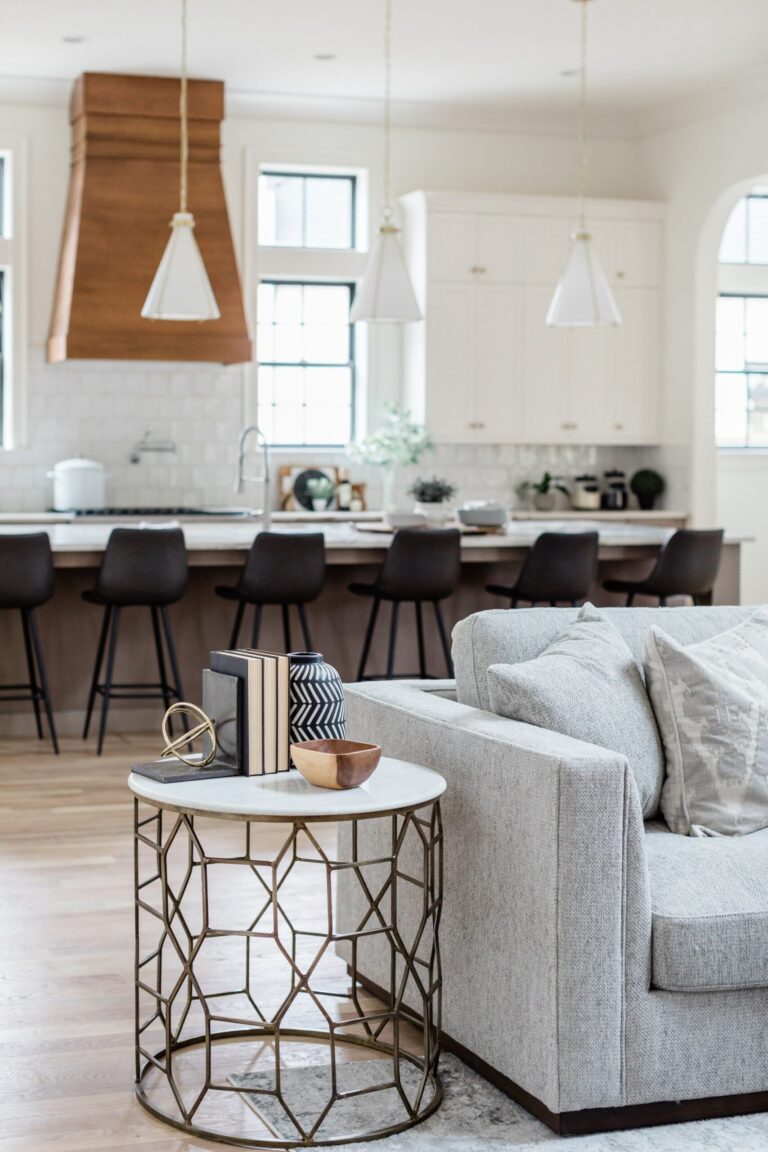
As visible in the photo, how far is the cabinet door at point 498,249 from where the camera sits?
923 centimetres

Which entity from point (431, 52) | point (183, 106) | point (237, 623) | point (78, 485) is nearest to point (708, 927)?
point (237, 623)

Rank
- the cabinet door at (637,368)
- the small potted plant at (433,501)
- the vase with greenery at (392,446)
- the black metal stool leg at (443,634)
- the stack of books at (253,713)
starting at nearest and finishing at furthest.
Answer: the stack of books at (253,713), the black metal stool leg at (443,634), the small potted plant at (433,501), the vase with greenery at (392,446), the cabinet door at (637,368)

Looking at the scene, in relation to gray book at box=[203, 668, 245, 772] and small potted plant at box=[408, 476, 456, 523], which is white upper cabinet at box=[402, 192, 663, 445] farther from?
gray book at box=[203, 668, 245, 772]

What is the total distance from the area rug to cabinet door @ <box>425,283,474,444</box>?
21.9ft

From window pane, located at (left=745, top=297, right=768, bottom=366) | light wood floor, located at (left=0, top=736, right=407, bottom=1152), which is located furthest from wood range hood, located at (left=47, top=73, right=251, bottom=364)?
window pane, located at (left=745, top=297, right=768, bottom=366)

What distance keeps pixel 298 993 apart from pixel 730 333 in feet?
26.0

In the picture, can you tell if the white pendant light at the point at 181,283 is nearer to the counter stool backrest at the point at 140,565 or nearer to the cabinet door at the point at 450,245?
the counter stool backrest at the point at 140,565

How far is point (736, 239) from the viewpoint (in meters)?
10.0

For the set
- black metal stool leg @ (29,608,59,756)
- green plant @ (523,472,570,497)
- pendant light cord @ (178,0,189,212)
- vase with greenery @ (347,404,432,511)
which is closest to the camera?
black metal stool leg @ (29,608,59,756)

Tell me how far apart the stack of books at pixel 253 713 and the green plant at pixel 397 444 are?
627cm

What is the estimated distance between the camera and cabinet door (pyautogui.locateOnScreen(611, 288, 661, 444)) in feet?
31.5

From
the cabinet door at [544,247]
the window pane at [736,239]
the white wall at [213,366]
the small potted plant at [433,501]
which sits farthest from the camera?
the window pane at [736,239]

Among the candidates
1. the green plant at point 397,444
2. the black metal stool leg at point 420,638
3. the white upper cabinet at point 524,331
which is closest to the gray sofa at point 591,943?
the black metal stool leg at point 420,638

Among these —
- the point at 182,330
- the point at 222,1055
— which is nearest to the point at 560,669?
the point at 222,1055
